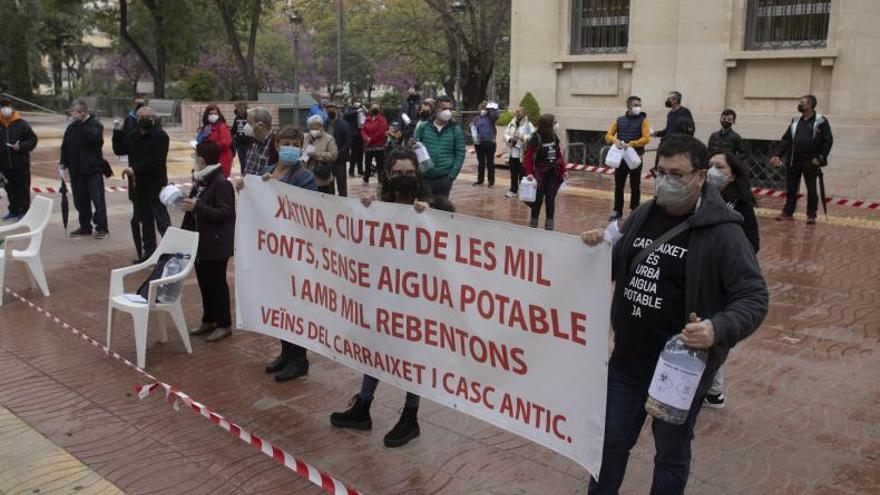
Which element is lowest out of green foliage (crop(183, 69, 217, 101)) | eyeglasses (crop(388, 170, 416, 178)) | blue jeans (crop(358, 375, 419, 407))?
blue jeans (crop(358, 375, 419, 407))

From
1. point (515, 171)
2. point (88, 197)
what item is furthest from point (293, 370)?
point (515, 171)

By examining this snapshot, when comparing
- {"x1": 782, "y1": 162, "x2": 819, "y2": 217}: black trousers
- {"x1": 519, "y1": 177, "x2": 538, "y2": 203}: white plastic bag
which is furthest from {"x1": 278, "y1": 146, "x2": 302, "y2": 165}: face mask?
{"x1": 782, "y1": 162, "x2": 819, "y2": 217}: black trousers

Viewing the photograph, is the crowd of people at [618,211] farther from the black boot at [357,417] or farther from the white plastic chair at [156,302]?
the white plastic chair at [156,302]

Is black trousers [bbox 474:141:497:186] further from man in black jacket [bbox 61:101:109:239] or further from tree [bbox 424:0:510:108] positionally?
tree [bbox 424:0:510:108]

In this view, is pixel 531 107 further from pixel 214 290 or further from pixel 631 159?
pixel 214 290

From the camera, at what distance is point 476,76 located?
3088 centimetres

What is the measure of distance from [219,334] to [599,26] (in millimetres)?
14402

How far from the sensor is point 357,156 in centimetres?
1848

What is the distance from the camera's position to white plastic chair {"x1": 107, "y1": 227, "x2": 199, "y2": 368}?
6051 millimetres

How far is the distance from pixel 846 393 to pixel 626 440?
9.54 ft

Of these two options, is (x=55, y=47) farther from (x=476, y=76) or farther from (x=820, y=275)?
(x=820, y=275)

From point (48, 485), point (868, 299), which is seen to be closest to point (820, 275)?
point (868, 299)

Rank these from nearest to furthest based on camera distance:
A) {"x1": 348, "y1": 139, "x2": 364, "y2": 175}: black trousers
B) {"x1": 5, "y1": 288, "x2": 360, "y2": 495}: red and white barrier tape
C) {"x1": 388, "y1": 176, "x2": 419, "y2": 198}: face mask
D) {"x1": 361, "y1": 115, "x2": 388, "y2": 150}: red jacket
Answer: {"x1": 5, "y1": 288, "x2": 360, "y2": 495}: red and white barrier tape
{"x1": 388, "y1": 176, "x2": 419, "y2": 198}: face mask
{"x1": 361, "y1": 115, "x2": 388, "y2": 150}: red jacket
{"x1": 348, "y1": 139, "x2": 364, "y2": 175}: black trousers

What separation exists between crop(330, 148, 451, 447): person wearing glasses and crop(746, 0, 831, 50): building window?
13384 millimetres
